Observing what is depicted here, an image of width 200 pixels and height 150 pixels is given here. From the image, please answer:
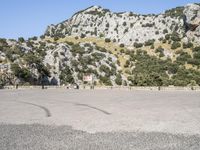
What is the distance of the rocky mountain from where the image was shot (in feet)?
243

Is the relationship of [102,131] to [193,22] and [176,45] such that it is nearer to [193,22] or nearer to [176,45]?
[176,45]

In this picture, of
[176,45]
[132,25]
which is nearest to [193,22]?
[176,45]

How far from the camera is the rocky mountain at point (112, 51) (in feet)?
243

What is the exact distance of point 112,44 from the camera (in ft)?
377

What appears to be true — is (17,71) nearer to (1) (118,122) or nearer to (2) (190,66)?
(2) (190,66)

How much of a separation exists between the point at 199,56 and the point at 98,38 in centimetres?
3582

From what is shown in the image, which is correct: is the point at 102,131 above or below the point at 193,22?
below

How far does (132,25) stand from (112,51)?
1571cm

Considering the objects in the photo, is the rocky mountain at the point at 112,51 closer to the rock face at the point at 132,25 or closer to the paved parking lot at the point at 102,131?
the rock face at the point at 132,25

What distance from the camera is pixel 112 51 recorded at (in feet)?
352

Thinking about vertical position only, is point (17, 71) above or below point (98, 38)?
below

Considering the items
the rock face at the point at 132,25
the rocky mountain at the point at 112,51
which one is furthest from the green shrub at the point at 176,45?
the rock face at the point at 132,25

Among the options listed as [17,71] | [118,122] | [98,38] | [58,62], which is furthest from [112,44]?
[118,122]

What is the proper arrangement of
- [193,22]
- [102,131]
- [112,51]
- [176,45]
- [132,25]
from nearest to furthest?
[102,131] < [176,45] < [112,51] < [193,22] < [132,25]
